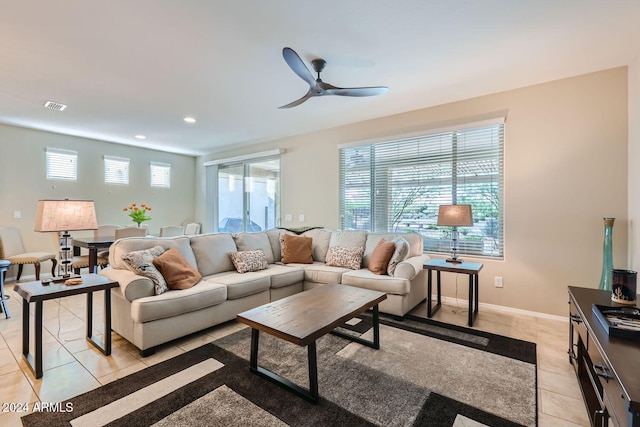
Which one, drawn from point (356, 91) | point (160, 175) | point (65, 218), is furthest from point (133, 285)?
point (160, 175)

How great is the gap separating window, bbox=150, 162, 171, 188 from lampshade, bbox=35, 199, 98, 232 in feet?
14.7

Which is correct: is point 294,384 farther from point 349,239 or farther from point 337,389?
point 349,239

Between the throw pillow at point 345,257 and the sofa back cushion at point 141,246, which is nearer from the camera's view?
the sofa back cushion at point 141,246

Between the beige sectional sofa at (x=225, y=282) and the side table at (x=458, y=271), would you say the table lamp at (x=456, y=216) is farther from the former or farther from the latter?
the beige sectional sofa at (x=225, y=282)

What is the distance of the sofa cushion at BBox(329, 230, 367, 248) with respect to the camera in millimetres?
4016

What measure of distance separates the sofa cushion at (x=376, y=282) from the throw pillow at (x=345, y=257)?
0.82ft

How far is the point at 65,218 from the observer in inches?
93.1

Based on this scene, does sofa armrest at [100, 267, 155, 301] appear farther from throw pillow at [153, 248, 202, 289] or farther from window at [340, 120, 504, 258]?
window at [340, 120, 504, 258]

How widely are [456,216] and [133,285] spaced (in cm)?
326

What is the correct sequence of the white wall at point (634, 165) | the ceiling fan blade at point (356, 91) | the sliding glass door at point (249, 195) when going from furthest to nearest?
the sliding glass door at point (249, 195)
the ceiling fan blade at point (356, 91)
the white wall at point (634, 165)

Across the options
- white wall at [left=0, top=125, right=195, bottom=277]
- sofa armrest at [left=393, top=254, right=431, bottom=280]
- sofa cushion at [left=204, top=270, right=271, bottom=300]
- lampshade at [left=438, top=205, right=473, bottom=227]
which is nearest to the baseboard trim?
sofa armrest at [left=393, top=254, right=431, bottom=280]

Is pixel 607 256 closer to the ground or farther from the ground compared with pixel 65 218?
closer to the ground

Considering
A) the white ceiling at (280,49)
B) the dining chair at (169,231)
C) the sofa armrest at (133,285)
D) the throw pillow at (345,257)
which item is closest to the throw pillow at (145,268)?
the sofa armrest at (133,285)

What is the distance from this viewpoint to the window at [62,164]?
5.18 meters
